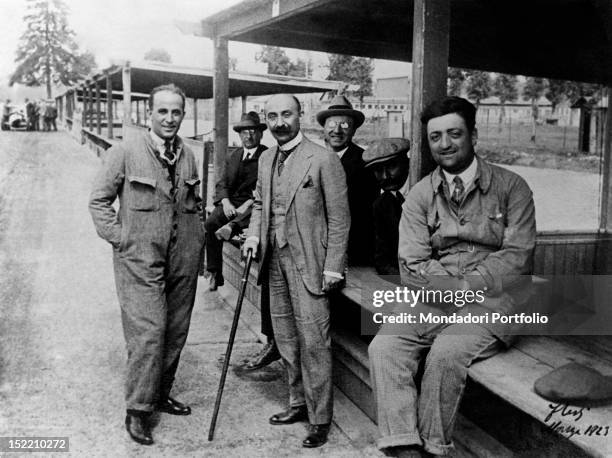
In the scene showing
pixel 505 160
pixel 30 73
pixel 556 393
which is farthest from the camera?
pixel 505 160

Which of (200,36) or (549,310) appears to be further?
(200,36)

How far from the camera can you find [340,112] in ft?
15.1

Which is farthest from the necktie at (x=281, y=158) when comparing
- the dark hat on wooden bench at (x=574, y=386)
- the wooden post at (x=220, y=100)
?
the wooden post at (x=220, y=100)

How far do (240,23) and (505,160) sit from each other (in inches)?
764

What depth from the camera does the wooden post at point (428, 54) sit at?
11.4ft

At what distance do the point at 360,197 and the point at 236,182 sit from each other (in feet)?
6.89

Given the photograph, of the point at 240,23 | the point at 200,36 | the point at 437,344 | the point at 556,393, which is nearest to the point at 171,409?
the point at 437,344

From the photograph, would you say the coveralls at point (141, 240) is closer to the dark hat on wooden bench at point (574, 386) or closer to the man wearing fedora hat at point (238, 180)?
the dark hat on wooden bench at point (574, 386)

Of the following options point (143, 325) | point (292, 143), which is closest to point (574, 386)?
point (292, 143)

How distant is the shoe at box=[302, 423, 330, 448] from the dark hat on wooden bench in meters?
1.38

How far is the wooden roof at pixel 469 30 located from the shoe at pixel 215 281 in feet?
7.98

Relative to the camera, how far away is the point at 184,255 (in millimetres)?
3666

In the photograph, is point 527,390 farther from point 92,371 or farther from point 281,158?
point 92,371

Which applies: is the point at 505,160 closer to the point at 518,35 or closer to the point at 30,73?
the point at 30,73
